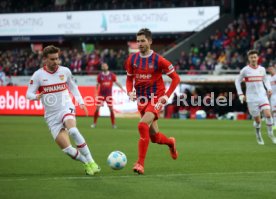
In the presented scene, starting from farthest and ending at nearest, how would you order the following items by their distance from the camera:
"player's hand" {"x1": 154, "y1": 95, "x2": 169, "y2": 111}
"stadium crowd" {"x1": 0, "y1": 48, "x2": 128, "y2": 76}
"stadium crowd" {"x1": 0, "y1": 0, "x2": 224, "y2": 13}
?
"stadium crowd" {"x1": 0, "y1": 0, "x2": 224, "y2": 13}
"stadium crowd" {"x1": 0, "y1": 48, "x2": 128, "y2": 76}
"player's hand" {"x1": 154, "y1": 95, "x2": 169, "y2": 111}

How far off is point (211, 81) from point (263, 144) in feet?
61.3

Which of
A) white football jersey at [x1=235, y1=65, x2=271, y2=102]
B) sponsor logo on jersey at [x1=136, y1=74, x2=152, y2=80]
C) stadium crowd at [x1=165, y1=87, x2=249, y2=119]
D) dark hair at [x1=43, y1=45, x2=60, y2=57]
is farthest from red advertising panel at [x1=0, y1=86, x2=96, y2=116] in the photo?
dark hair at [x1=43, y1=45, x2=60, y2=57]

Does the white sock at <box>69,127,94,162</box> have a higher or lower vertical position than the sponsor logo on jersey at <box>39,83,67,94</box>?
lower

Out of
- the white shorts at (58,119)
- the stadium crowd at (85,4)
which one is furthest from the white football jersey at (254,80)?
the stadium crowd at (85,4)

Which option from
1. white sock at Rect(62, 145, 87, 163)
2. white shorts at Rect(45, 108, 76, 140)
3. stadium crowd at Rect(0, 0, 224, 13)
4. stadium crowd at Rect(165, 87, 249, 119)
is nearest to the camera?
white sock at Rect(62, 145, 87, 163)

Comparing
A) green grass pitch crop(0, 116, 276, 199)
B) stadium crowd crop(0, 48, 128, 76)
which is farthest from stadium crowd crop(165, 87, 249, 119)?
green grass pitch crop(0, 116, 276, 199)

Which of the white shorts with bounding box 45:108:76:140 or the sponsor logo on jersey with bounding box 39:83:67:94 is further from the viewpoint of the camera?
the sponsor logo on jersey with bounding box 39:83:67:94

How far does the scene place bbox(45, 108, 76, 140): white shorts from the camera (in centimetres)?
1171

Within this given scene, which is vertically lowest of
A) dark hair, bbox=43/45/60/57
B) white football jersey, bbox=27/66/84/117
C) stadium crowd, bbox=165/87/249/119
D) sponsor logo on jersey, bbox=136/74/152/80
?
stadium crowd, bbox=165/87/249/119

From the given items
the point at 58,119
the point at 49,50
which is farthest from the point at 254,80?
the point at 49,50

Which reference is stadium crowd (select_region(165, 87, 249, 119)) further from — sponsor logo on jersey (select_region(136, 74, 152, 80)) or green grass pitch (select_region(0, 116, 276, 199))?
sponsor logo on jersey (select_region(136, 74, 152, 80))

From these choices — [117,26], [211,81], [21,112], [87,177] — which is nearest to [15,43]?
[117,26]

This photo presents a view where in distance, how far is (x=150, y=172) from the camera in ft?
39.2

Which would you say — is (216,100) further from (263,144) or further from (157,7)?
(263,144)
